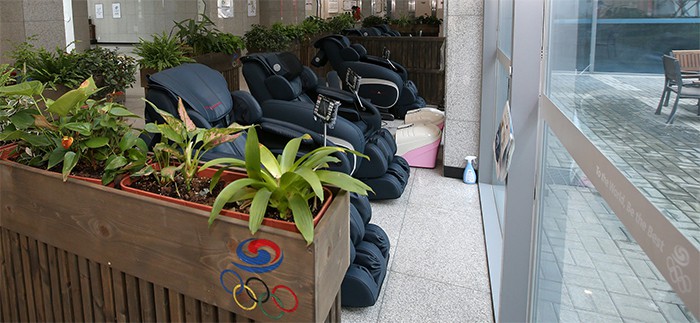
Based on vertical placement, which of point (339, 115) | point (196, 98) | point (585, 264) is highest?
point (196, 98)

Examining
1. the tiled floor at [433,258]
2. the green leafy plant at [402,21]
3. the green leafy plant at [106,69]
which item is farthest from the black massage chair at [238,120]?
the green leafy plant at [402,21]

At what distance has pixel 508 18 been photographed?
336 centimetres

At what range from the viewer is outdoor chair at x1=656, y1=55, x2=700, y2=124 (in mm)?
775

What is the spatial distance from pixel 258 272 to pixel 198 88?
6.18 feet

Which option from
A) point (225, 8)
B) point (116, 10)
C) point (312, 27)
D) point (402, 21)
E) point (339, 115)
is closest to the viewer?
point (339, 115)

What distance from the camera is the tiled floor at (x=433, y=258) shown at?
2717 millimetres

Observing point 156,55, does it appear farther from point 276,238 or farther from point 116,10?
point 116,10

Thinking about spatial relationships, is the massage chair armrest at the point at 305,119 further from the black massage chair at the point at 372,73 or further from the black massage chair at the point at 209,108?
the black massage chair at the point at 372,73

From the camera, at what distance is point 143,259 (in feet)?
4.85

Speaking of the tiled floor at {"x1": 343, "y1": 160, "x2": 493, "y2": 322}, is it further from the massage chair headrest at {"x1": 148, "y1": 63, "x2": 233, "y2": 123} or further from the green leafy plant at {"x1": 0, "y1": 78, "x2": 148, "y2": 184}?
the green leafy plant at {"x1": 0, "y1": 78, "x2": 148, "y2": 184}

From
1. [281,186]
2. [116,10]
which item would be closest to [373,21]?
[116,10]

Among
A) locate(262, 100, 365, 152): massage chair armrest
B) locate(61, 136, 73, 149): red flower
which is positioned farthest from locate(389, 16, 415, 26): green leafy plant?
locate(61, 136, 73, 149): red flower

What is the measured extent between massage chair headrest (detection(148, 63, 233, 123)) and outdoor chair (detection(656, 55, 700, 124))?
2.31 meters

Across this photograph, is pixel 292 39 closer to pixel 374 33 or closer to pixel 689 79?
pixel 374 33
